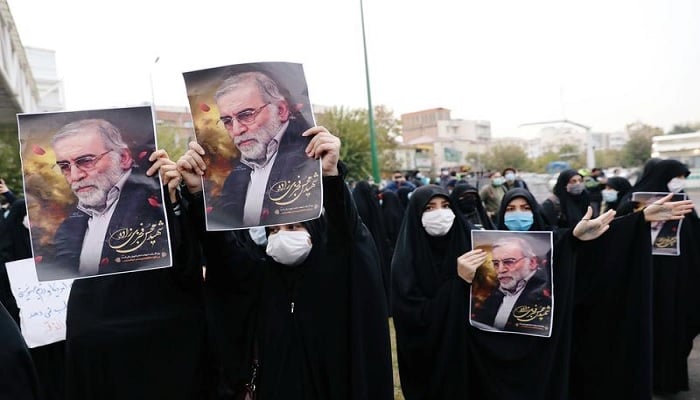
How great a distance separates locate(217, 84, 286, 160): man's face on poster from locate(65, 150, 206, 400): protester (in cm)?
50

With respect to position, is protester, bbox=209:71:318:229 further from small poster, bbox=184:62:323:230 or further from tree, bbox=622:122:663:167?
tree, bbox=622:122:663:167

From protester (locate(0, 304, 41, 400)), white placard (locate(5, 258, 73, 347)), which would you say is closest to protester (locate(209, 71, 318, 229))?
protester (locate(0, 304, 41, 400))

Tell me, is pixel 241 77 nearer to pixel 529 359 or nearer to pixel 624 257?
pixel 529 359

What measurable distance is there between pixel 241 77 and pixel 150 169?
0.45 meters

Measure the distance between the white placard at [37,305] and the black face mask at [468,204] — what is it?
2.90m

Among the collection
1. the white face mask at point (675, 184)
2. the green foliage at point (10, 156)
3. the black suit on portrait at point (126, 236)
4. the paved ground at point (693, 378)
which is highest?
the green foliage at point (10, 156)

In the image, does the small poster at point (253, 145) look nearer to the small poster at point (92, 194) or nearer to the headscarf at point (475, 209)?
the small poster at point (92, 194)

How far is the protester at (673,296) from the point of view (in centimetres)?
409

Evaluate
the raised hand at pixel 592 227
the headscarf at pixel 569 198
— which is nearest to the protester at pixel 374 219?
the headscarf at pixel 569 198

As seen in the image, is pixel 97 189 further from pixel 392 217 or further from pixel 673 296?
pixel 392 217

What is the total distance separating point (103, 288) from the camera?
2.25 metres

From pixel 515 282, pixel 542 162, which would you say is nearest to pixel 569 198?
pixel 515 282

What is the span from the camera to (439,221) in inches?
118

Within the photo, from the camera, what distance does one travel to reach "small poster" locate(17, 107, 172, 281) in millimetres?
1800
